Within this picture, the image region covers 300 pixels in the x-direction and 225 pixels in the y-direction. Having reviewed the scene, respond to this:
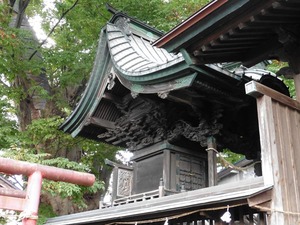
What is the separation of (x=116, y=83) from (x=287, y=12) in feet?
13.8

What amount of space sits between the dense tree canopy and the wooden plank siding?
5.28m

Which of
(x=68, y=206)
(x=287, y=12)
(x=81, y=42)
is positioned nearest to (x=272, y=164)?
(x=287, y=12)

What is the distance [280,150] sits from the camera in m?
4.04

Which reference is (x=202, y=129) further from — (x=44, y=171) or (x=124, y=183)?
(x=44, y=171)

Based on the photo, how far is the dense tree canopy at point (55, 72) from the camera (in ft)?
31.9

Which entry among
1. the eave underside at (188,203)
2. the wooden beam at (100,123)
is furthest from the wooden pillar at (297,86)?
the wooden beam at (100,123)

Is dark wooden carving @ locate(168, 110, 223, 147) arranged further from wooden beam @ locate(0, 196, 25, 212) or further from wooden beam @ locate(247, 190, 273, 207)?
wooden beam @ locate(0, 196, 25, 212)

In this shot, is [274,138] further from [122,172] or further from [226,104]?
[122,172]

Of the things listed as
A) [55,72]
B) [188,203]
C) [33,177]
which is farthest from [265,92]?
[55,72]

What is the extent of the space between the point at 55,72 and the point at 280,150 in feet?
34.1

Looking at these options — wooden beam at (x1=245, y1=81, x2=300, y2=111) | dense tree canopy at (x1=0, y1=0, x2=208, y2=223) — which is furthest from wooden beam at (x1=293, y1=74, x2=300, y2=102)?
dense tree canopy at (x1=0, y1=0, x2=208, y2=223)

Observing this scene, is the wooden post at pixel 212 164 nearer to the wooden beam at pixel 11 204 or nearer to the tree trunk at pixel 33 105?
the wooden beam at pixel 11 204

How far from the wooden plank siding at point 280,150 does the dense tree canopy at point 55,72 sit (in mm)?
5278

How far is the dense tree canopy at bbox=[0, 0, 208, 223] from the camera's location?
9.73 metres
